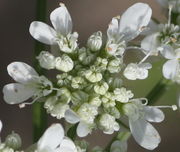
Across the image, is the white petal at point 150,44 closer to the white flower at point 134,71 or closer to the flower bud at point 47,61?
the white flower at point 134,71

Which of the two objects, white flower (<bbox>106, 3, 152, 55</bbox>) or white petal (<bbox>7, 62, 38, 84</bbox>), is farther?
white flower (<bbox>106, 3, 152, 55</bbox>)

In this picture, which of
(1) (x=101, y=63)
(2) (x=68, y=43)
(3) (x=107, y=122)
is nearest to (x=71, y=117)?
(3) (x=107, y=122)

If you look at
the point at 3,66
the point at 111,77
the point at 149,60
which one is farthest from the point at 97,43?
Result: the point at 3,66

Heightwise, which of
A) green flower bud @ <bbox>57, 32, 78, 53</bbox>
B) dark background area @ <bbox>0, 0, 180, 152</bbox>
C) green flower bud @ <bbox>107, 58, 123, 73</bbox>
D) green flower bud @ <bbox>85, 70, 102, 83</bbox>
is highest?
green flower bud @ <bbox>57, 32, 78, 53</bbox>

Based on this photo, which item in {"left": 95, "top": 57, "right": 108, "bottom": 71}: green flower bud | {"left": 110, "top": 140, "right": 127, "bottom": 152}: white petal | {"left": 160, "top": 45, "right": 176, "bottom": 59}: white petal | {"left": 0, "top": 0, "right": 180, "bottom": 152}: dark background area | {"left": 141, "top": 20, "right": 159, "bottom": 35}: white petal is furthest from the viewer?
{"left": 0, "top": 0, "right": 180, "bottom": 152}: dark background area

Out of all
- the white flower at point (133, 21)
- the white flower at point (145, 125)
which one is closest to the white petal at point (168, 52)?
the white flower at point (133, 21)

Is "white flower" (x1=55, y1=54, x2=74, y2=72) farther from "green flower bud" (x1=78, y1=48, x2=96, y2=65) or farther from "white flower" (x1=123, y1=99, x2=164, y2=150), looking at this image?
"white flower" (x1=123, y1=99, x2=164, y2=150)

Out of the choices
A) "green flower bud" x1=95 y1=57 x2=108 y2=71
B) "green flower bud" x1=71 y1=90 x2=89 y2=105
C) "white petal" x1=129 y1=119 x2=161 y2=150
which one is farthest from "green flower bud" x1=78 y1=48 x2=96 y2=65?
"white petal" x1=129 y1=119 x2=161 y2=150
